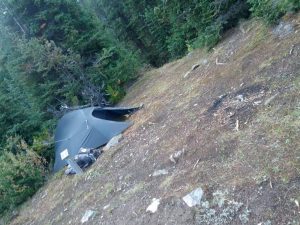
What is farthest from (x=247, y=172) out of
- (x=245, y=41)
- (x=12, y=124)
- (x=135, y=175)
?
(x=12, y=124)

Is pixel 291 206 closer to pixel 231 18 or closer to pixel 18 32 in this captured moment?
pixel 231 18

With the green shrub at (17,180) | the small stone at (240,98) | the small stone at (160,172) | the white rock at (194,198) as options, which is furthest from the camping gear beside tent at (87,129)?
the white rock at (194,198)

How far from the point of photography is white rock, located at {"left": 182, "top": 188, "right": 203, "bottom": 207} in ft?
17.7

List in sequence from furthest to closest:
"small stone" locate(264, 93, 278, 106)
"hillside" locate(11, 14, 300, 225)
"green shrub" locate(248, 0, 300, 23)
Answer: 1. "green shrub" locate(248, 0, 300, 23)
2. "small stone" locate(264, 93, 278, 106)
3. "hillside" locate(11, 14, 300, 225)

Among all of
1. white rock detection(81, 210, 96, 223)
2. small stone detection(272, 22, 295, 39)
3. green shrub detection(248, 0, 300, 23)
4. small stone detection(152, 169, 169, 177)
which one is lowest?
white rock detection(81, 210, 96, 223)

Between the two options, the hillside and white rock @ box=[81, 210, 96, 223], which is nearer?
the hillside

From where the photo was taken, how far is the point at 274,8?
9.63 metres

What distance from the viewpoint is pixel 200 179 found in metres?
5.86

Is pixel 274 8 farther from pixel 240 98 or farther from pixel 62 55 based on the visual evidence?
pixel 62 55

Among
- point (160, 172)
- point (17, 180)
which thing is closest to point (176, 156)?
point (160, 172)

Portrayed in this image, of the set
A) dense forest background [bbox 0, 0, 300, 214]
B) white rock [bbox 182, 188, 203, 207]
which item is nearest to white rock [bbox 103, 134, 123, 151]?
dense forest background [bbox 0, 0, 300, 214]

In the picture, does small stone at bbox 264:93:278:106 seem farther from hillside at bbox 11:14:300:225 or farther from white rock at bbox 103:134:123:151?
white rock at bbox 103:134:123:151

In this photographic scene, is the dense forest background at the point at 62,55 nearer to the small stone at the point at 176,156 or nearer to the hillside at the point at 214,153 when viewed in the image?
the hillside at the point at 214,153

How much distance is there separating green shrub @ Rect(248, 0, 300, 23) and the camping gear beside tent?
4827 mm
